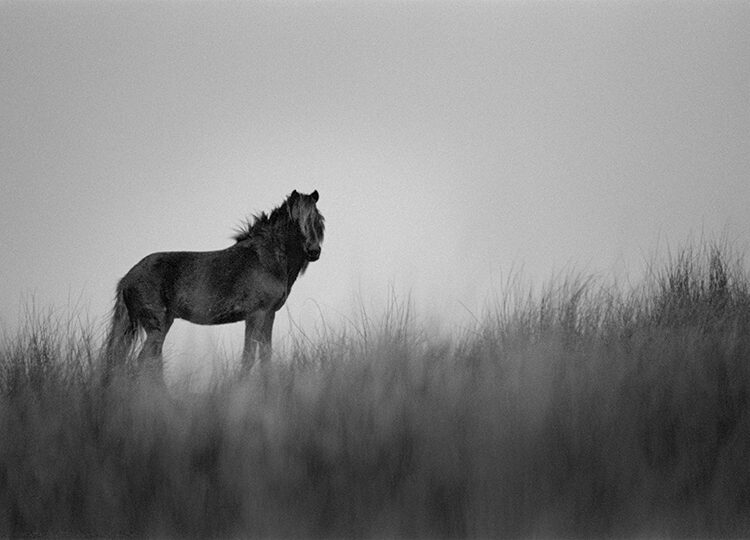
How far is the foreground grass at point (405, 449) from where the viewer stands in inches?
129

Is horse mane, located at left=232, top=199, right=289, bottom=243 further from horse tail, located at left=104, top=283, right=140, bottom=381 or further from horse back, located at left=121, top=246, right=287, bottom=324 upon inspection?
horse tail, located at left=104, top=283, right=140, bottom=381

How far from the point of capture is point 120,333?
18.2 feet

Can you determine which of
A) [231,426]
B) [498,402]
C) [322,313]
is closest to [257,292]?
[322,313]

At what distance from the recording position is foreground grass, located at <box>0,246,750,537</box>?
10.8 feet

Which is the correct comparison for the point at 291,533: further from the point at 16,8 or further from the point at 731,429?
the point at 16,8

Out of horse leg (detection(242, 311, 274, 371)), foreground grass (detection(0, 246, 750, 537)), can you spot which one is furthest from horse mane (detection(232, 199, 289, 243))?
foreground grass (detection(0, 246, 750, 537))

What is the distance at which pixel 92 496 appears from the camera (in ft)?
11.4

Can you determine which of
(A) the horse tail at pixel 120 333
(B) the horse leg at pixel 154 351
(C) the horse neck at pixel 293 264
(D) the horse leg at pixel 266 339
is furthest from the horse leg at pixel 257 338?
(A) the horse tail at pixel 120 333

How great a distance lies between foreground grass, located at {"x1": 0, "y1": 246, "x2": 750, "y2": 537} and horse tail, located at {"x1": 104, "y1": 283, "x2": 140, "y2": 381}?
471 mm

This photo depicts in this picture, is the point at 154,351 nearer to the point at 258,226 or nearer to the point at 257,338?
the point at 257,338

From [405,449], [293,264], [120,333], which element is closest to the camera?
[405,449]

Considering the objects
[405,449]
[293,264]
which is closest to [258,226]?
[293,264]

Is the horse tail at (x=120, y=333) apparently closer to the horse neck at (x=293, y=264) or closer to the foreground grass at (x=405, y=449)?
the foreground grass at (x=405, y=449)

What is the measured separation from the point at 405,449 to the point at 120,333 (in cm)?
278
